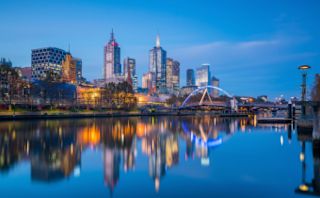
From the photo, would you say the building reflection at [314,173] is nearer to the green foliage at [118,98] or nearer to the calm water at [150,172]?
the calm water at [150,172]

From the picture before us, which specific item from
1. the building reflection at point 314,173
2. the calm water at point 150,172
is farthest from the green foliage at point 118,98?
the building reflection at point 314,173

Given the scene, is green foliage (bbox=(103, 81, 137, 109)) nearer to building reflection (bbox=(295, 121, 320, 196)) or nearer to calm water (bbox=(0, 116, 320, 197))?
→ calm water (bbox=(0, 116, 320, 197))

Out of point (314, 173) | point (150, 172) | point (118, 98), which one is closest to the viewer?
point (314, 173)

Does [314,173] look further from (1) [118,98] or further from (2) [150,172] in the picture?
(1) [118,98]

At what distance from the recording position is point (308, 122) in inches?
1268

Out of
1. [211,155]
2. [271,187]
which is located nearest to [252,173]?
[271,187]

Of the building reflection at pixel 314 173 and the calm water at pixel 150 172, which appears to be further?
the building reflection at pixel 314 173

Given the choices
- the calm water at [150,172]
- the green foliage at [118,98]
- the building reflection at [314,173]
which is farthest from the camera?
the green foliage at [118,98]

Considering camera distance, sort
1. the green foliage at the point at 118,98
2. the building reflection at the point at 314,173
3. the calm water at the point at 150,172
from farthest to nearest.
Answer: the green foliage at the point at 118,98, the building reflection at the point at 314,173, the calm water at the point at 150,172

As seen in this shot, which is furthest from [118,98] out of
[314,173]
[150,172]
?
[314,173]

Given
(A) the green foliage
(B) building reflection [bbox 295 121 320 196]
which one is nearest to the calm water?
(B) building reflection [bbox 295 121 320 196]

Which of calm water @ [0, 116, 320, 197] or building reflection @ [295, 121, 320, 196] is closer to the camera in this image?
calm water @ [0, 116, 320, 197]

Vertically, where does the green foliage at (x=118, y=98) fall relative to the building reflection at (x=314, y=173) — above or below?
above

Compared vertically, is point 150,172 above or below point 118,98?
below
